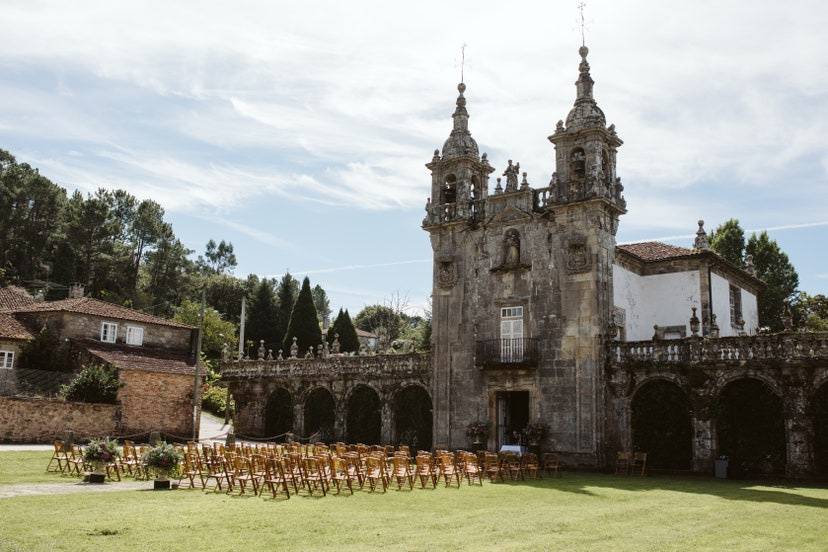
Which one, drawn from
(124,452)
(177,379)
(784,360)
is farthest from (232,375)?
(784,360)

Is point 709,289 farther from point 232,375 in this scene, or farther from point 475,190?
point 232,375

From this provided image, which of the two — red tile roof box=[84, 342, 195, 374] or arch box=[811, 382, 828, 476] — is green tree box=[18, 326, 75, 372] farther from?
arch box=[811, 382, 828, 476]

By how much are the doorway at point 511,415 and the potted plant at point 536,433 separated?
140cm

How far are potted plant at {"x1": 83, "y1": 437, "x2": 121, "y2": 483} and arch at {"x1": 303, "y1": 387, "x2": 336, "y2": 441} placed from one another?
57.9 feet

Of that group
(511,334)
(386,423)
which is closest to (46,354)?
(386,423)

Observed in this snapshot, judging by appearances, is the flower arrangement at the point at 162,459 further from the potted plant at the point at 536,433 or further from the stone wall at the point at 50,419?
A: the stone wall at the point at 50,419

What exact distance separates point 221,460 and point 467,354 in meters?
13.5

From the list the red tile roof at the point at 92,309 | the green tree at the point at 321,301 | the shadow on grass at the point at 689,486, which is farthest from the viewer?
the green tree at the point at 321,301

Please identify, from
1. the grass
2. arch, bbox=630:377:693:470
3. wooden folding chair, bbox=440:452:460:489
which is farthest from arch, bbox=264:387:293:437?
wooden folding chair, bbox=440:452:460:489

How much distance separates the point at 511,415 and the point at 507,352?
9.38 ft

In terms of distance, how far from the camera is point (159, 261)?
7006cm

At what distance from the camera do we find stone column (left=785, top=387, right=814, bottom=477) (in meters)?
22.2

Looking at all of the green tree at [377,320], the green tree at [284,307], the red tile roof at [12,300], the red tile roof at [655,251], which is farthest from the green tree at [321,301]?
the red tile roof at [655,251]

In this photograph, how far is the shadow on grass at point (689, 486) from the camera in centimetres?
1710
